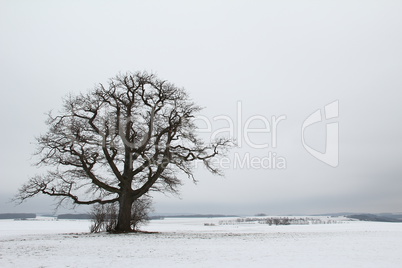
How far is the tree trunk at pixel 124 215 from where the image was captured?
934 inches

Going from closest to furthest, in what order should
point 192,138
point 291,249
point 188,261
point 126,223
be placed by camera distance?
point 188,261, point 291,249, point 126,223, point 192,138

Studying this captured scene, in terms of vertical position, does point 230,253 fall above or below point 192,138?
below

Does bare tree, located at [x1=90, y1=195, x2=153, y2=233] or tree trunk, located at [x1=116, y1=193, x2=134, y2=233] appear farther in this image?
bare tree, located at [x1=90, y1=195, x2=153, y2=233]

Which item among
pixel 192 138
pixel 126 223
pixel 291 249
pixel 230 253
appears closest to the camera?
pixel 230 253

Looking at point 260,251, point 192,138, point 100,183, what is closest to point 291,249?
point 260,251

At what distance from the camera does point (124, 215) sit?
944 inches

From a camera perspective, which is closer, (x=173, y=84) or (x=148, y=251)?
(x=148, y=251)

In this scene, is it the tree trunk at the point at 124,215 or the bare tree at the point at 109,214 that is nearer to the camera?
the tree trunk at the point at 124,215

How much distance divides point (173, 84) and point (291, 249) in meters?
15.5

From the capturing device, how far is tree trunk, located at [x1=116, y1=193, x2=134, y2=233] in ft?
77.8

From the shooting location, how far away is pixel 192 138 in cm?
2561

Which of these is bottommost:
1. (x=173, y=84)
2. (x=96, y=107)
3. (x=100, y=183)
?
(x=100, y=183)

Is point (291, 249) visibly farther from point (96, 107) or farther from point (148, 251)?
point (96, 107)

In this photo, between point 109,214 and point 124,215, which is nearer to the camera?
point 124,215
